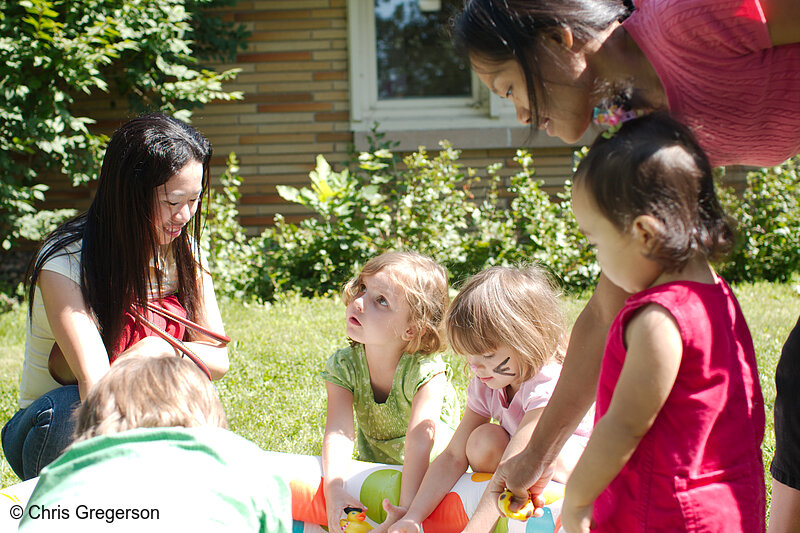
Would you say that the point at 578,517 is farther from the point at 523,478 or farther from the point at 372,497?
the point at 372,497

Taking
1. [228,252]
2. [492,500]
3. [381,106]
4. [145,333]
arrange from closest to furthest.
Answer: [492,500] < [145,333] < [228,252] < [381,106]

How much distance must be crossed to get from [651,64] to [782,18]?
0.76 feet

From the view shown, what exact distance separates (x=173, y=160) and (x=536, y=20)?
148 cm

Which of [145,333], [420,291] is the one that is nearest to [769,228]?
[420,291]

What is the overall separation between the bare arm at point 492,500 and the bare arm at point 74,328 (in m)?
1.25

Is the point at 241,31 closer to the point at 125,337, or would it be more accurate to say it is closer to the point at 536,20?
the point at 125,337

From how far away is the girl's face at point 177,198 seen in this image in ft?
8.19

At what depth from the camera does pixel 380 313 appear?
8.29 ft

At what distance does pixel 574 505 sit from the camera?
1.42 m

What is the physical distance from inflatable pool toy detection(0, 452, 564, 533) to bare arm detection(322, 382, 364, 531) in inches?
2.0

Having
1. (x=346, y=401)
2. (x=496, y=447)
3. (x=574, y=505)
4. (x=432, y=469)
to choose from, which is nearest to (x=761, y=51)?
(x=574, y=505)

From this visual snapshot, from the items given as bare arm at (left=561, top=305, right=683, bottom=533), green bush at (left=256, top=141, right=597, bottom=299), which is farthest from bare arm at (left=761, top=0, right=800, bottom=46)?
green bush at (left=256, top=141, right=597, bottom=299)

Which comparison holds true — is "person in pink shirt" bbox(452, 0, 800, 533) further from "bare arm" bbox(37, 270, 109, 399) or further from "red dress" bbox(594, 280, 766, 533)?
"bare arm" bbox(37, 270, 109, 399)

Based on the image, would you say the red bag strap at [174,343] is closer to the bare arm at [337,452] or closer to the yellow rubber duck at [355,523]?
the bare arm at [337,452]
